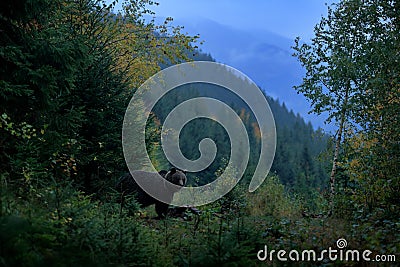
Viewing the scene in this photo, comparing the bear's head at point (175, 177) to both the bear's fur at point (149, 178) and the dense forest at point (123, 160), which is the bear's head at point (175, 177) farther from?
the dense forest at point (123, 160)

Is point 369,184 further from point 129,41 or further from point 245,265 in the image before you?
point 129,41

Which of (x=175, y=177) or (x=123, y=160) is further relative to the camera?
(x=123, y=160)

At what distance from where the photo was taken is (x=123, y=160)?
1245cm

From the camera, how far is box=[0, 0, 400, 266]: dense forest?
5066 mm

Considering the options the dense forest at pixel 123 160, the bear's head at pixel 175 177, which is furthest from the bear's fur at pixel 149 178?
the dense forest at pixel 123 160

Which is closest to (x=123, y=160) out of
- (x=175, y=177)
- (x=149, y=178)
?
(x=149, y=178)

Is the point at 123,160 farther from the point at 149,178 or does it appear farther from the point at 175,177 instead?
the point at 175,177

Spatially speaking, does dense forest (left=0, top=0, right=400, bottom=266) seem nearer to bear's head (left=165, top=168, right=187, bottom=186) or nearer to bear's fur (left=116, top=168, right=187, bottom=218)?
bear's fur (left=116, top=168, right=187, bottom=218)

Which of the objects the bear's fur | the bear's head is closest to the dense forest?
the bear's fur

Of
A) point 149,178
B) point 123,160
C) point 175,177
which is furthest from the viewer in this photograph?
point 123,160

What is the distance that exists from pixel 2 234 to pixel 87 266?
0.85 metres

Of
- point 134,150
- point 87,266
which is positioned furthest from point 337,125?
point 87,266

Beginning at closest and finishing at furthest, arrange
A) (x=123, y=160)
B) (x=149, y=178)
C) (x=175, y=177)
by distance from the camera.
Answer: (x=175, y=177) < (x=149, y=178) < (x=123, y=160)

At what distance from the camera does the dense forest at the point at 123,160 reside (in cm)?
507
